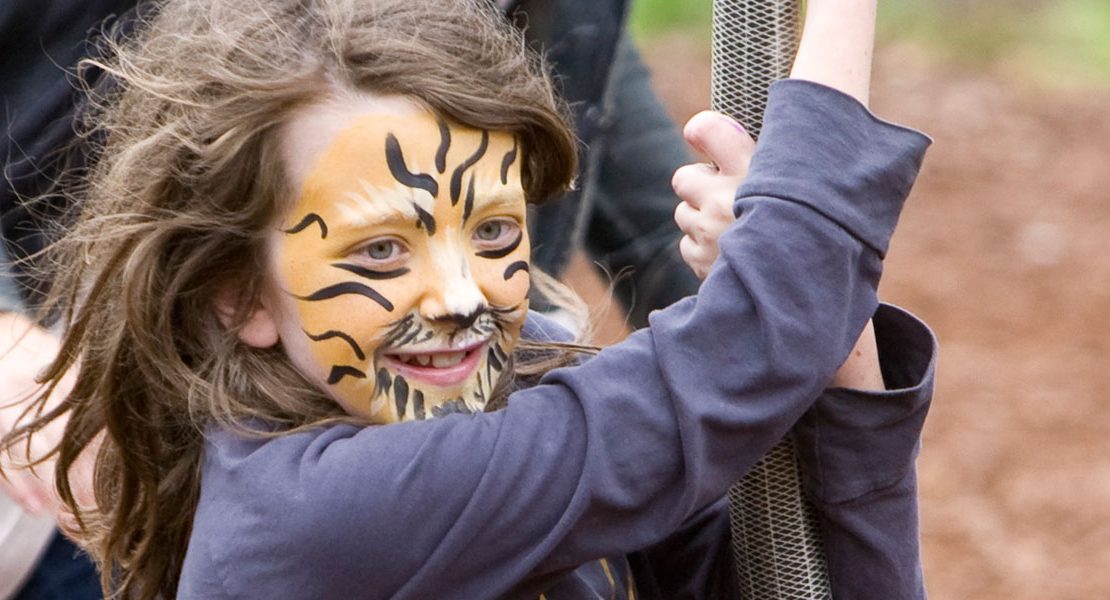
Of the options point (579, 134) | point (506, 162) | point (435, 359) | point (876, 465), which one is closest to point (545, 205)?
point (579, 134)

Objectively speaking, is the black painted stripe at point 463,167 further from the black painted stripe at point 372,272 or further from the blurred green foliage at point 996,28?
the blurred green foliage at point 996,28

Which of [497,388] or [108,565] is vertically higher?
[497,388]

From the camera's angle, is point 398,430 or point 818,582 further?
point 818,582

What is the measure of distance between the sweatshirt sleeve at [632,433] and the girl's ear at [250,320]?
23 centimetres

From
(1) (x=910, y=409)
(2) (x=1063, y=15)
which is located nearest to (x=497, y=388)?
(1) (x=910, y=409)

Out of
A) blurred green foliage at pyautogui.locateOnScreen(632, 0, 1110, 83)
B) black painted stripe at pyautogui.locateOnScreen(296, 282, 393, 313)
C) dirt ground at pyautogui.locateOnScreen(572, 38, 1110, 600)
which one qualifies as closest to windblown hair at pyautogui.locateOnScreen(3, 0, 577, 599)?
black painted stripe at pyautogui.locateOnScreen(296, 282, 393, 313)

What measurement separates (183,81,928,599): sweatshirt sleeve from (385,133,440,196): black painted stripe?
0.30 metres

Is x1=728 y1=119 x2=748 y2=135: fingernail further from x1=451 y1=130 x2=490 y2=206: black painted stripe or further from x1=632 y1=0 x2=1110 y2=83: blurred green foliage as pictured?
x1=632 y1=0 x2=1110 y2=83: blurred green foliage

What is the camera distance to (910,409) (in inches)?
88.3

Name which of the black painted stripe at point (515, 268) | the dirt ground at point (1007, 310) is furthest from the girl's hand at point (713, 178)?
the dirt ground at point (1007, 310)

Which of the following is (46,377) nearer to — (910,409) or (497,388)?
(497,388)

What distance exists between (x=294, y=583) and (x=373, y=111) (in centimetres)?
60

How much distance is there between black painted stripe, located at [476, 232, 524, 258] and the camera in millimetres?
2281

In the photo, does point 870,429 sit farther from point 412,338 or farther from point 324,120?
point 324,120
